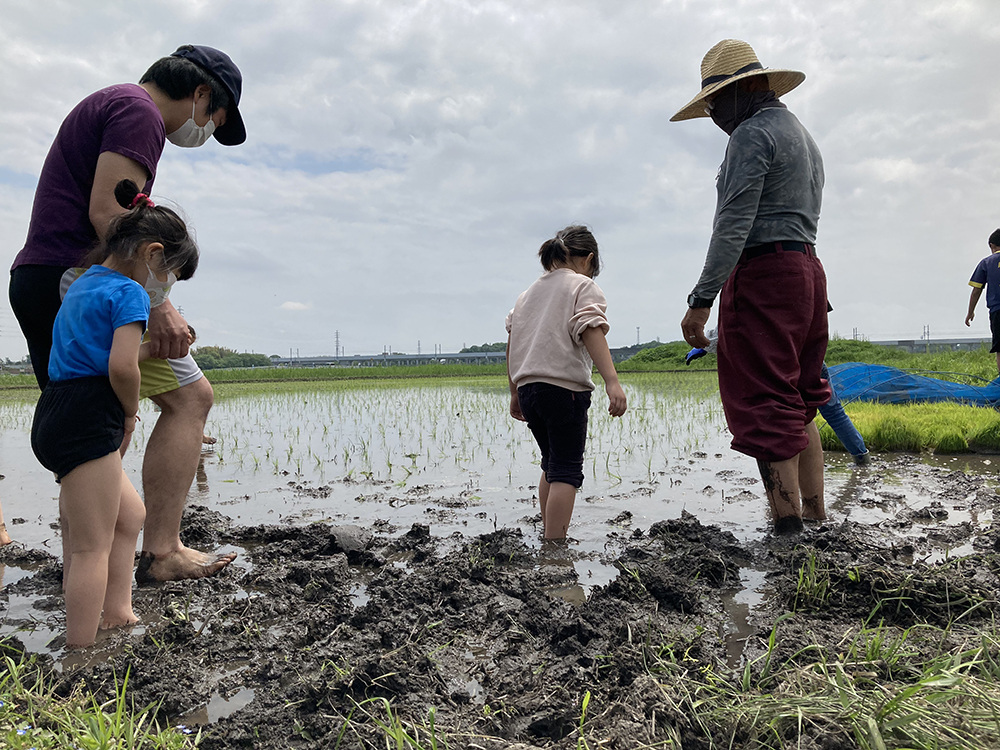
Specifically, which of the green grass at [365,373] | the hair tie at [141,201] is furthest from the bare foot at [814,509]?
the green grass at [365,373]

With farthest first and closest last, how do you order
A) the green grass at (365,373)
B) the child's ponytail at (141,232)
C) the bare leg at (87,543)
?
the green grass at (365,373), the child's ponytail at (141,232), the bare leg at (87,543)

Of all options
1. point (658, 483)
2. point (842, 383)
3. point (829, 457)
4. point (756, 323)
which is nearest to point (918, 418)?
point (829, 457)

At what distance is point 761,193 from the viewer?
302cm

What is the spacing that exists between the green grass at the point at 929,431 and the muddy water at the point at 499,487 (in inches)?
11.0

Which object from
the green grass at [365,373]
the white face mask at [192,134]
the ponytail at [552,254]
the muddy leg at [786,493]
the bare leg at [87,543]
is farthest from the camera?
the green grass at [365,373]

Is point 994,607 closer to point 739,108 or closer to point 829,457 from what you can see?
point 739,108

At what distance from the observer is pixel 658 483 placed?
4492 mm

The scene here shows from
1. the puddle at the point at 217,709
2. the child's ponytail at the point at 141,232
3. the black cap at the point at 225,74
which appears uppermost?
the black cap at the point at 225,74

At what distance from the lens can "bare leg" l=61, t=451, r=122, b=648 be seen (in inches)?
78.0

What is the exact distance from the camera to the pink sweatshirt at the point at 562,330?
3.17 m

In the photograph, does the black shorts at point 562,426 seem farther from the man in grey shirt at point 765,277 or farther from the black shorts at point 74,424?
the black shorts at point 74,424

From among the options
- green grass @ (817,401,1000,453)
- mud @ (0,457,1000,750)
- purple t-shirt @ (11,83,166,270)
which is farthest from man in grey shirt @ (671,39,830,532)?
green grass @ (817,401,1000,453)

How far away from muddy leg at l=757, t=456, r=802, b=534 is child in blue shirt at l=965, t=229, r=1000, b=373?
7383mm

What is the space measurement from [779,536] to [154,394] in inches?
109
